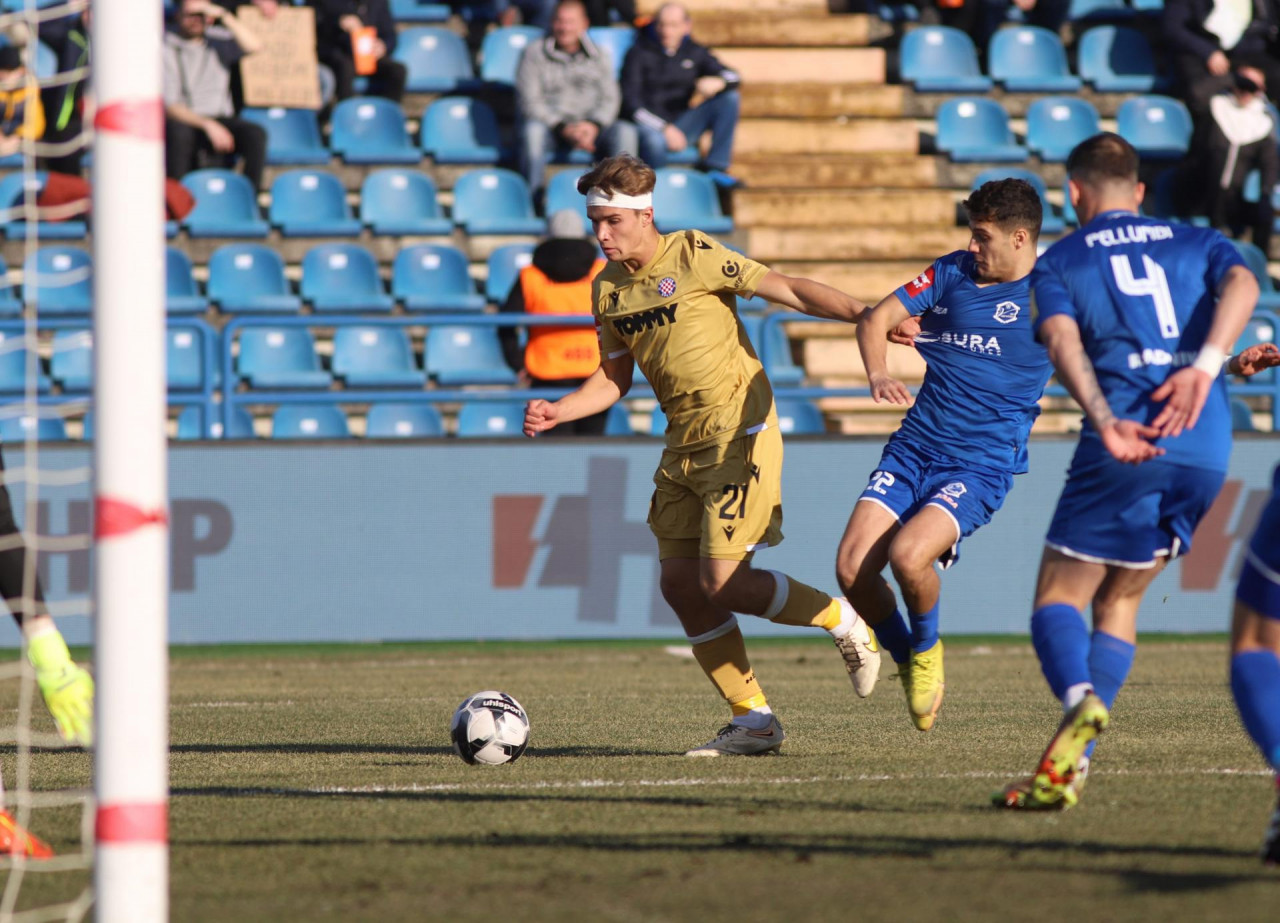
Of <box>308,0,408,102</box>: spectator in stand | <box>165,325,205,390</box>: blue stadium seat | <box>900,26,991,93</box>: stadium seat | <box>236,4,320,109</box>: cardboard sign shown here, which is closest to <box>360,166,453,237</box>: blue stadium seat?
<box>236,4,320,109</box>: cardboard sign

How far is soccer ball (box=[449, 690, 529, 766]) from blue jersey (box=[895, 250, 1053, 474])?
204 centimetres

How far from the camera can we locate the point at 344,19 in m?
16.6

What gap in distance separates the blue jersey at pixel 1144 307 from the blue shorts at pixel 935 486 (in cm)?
201

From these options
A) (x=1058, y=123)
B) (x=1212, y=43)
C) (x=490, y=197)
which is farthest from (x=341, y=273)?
(x=1212, y=43)

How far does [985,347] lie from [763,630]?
681cm

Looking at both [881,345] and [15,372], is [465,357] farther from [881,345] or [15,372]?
[881,345]

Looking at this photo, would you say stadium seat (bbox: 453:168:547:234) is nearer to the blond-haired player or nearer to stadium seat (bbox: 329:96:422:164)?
stadium seat (bbox: 329:96:422:164)

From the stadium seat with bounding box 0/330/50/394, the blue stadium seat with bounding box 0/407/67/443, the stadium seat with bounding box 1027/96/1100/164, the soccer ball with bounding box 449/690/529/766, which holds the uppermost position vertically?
the stadium seat with bounding box 1027/96/1100/164

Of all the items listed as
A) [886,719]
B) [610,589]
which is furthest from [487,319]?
[886,719]

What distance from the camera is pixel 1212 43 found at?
697 inches

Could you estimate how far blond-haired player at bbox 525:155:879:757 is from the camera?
22.4ft

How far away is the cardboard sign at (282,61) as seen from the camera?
16234 mm

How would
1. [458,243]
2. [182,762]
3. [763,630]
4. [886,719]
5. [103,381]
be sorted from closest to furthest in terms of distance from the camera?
[103,381] < [182,762] < [886,719] < [763,630] < [458,243]

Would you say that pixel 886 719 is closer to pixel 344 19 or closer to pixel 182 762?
pixel 182 762
